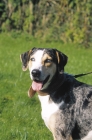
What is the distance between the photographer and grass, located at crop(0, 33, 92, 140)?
25.7ft

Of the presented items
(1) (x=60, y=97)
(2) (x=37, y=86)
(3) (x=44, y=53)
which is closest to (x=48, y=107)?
(1) (x=60, y=97)

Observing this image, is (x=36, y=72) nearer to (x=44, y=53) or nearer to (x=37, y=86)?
(x=37, y=86)

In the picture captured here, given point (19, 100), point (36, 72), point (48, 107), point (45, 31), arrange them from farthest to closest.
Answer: point (45, 31)
point (19, 100)
point (48, 107)
point (36, 72)

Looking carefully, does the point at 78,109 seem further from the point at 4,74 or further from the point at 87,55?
the point at 87,55

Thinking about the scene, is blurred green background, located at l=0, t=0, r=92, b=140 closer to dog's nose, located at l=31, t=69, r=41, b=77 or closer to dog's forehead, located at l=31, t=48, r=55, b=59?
dog's forehead, located at l=31, t=48, r=55, b=59

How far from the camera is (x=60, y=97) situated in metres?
6.41

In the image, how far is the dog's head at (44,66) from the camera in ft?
20.8

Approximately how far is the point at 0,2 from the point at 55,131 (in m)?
15.8

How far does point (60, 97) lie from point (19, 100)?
125 inches

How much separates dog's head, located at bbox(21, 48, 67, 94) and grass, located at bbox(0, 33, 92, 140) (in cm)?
151

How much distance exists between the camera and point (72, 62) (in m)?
14.9

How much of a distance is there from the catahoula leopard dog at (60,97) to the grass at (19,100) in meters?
1.40

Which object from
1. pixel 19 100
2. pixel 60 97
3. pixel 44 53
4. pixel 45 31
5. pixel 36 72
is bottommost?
pixel 45 31

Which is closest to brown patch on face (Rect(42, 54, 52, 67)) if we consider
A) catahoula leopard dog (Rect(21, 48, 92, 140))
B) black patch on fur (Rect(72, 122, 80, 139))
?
catahoula leopard dog (Rect(21, 48, 92, 140))
